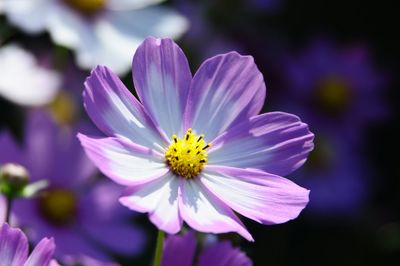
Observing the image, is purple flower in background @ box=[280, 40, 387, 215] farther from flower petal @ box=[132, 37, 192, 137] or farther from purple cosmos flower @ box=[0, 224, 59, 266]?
purple cosmos flower @ box=[0, 224, 59, 266]

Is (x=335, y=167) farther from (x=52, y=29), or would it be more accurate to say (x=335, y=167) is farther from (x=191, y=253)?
(x=191, y=253)

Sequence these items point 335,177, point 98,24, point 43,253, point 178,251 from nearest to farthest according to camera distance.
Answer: point 43,253 → point 178,251 → point 98,24 → point 335,177

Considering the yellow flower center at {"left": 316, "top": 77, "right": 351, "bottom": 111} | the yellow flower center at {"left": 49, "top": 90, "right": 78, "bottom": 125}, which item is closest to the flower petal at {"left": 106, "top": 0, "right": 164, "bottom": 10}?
the yellow flower center at {"left": 49, "top": 90, "right": 78, "bottom": 125}

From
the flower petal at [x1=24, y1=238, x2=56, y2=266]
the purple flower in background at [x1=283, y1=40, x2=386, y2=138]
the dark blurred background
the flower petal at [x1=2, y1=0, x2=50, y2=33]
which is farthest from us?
the purple flower in background at [x1=283, y1=40, x2=386, y2=138]

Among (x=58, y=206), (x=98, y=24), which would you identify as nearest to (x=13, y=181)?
(x=58, y=206)

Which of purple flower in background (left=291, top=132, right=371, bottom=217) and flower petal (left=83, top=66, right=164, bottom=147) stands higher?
purple flower in background (left=291, top=132, right=371, bottom=217)

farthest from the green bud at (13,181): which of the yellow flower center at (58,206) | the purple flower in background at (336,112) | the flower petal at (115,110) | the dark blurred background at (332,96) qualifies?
the purple flower in background at (336,112)

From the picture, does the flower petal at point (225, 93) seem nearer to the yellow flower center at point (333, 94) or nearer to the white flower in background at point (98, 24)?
the white flower in background at point (98, 24)

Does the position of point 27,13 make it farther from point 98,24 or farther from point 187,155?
point 187,155
